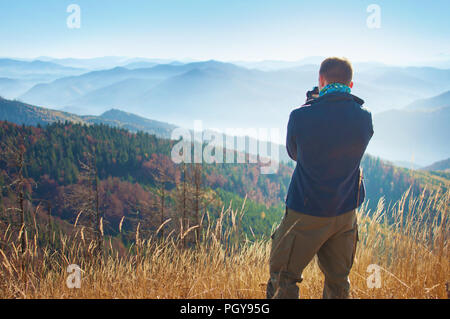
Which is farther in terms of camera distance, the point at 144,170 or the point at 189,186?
the point at 144,170

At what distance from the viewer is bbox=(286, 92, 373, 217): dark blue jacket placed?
2125 millimetres

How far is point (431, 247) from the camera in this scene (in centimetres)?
305

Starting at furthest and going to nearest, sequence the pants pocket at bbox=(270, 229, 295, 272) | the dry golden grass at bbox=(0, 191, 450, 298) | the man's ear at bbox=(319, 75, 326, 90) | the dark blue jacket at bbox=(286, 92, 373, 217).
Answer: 1. the dry golden grass at bbox=(0, 191, 450, 298)
2. the man's ear at bbox=(319, 75, 326, 90)
3. the pants pocket at bbox=(270, 229, 295, 272)
4. the dark blue jacket at bbox=(286, 92, 373, 217)

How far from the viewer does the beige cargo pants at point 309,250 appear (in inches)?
86.6

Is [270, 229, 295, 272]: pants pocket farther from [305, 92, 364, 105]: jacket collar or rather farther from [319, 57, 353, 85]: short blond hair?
[319, 57, 353, 85]: short blond hair

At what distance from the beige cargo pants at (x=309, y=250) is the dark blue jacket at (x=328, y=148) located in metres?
0.11

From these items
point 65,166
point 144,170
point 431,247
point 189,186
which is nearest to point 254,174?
point 144,170

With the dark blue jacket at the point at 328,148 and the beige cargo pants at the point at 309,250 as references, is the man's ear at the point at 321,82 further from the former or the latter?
the beige cargo pants at the point at 309,250

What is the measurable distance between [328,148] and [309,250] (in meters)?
0.77

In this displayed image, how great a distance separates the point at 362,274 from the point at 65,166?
99139 mm

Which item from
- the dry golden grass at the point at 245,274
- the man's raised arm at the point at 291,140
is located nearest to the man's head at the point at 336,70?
the man's raised arm at the point at 291,140

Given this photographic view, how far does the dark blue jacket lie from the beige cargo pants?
11cm

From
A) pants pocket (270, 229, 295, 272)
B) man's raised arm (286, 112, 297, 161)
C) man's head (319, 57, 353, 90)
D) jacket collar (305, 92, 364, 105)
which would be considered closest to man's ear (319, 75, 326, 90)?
man's head (319, 57, 353, 90)

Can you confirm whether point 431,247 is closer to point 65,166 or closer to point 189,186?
point 189,186
